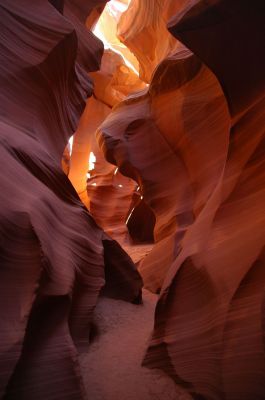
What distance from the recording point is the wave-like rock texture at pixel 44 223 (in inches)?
81.5

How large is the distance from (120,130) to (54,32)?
3012mm

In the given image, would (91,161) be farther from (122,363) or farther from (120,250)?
(122,363)

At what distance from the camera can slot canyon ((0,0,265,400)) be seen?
2.16 meters

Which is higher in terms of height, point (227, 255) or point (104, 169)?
point (227, 255)

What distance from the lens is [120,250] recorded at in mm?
4402

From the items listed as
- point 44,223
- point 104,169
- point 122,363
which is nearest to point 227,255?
point 122,363

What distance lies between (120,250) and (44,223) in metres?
1.84

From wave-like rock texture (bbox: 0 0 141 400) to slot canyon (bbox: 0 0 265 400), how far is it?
0.01 meters

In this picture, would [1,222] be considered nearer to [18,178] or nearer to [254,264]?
[18,178]

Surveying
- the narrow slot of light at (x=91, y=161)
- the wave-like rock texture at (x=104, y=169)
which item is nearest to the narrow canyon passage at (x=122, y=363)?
the wave-like rock texture at (x=104, y=169)

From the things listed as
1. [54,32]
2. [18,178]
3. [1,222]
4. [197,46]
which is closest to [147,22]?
[54,32]

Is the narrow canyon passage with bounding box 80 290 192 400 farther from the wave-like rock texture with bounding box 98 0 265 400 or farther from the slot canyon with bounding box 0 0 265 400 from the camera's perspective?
the wave-like rock texture with bounding box 98 0 265 400

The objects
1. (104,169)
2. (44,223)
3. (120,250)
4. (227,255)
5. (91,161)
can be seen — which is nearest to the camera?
(227,255)

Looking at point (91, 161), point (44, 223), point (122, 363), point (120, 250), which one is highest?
point (44, 223)
